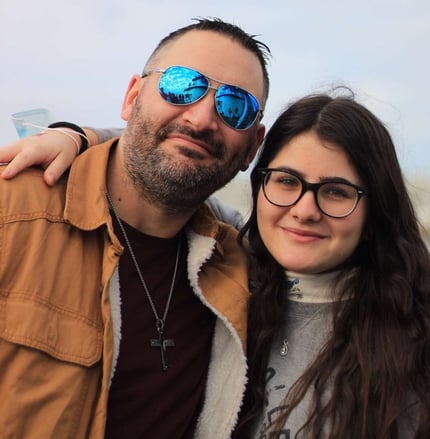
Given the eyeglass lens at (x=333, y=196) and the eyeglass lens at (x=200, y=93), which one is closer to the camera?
the eyeglass lens at (x=333, y=196)

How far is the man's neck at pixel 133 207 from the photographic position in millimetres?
2311

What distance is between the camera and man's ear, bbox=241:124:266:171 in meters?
2.57

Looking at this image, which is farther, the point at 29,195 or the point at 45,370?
the point at 29,195

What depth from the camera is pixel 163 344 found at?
212cm

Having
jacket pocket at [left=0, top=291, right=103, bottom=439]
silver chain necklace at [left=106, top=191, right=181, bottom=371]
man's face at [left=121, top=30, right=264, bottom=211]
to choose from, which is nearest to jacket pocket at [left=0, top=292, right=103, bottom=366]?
jacket pocket at [left=0, top=291, right=103, bottom=439]

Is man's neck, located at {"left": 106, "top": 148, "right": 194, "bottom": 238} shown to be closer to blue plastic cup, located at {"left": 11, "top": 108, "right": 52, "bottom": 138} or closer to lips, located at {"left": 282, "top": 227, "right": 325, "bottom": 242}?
blue plastic cup, located at {"left": 11, "top": 108, "right": 52, "bottom": 138}

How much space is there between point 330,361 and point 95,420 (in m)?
0.94

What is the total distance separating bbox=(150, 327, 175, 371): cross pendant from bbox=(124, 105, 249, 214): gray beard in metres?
0.59

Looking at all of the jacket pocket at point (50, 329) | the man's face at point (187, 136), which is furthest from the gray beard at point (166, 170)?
the jacket pocket at point (50, 329)

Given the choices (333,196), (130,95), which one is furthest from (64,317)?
(130,95)

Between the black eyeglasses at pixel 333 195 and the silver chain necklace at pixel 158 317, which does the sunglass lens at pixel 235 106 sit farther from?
the silver chain necklace at pixel 158 317

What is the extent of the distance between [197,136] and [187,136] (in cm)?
5

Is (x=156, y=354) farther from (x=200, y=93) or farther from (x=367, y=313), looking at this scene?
(x=200, y=93)

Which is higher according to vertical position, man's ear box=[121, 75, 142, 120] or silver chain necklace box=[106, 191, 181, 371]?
man's ear box=[121, 75, 142, 120]
